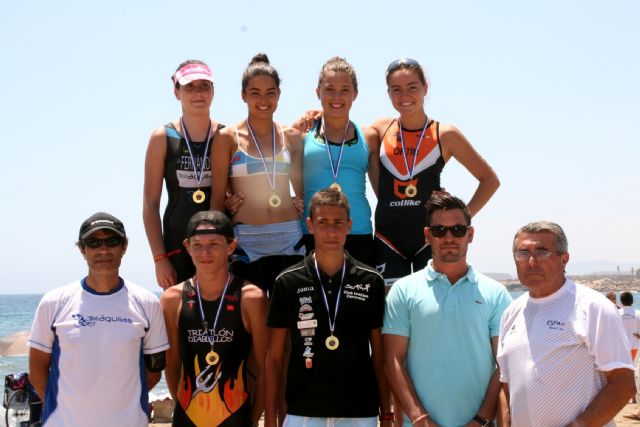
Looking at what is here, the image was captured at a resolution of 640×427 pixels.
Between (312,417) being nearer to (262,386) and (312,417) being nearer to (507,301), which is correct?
(262,386)

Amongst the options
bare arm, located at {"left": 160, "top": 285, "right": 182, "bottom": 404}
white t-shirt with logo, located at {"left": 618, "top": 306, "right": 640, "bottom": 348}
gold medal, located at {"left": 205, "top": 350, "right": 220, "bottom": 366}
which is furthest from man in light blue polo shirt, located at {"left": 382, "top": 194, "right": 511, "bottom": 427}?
white t-shirt with logo, located at {"left": 618, "top": 306, "right": 640, "bottom": 348}

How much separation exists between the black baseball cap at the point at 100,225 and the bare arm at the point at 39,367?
88 centimetres

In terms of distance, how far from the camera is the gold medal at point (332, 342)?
525 cm

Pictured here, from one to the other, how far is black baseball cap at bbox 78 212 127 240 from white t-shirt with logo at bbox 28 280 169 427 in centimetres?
41

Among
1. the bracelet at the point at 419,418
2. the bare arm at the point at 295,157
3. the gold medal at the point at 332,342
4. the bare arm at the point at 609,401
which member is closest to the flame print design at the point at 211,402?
the gold medal at the point at 332,342

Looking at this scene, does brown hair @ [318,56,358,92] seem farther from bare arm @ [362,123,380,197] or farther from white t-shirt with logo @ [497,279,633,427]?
white t-shirt with logo @ [497,279,633,427]

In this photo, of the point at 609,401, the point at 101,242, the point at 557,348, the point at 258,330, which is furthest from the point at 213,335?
the point at 609,401

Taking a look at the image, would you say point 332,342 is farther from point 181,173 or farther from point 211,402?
point 181,173

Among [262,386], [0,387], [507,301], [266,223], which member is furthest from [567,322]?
[0,387]

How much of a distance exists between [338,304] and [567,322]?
63.9 inches

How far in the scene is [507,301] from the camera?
17.3ft

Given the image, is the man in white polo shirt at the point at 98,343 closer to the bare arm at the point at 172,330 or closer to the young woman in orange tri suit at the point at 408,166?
the bare arm at the point at 172,330

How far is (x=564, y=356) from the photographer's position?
448 cm

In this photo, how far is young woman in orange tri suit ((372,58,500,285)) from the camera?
654 cm
